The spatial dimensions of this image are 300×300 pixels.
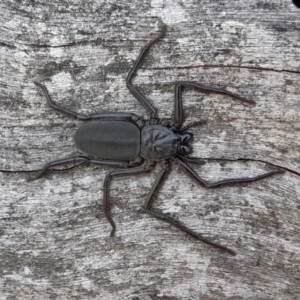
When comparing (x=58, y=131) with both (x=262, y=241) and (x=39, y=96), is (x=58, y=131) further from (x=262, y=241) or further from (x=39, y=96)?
(x=262, y=241)

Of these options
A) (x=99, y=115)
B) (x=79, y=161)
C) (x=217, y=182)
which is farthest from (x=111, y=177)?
(x=217, y=182)

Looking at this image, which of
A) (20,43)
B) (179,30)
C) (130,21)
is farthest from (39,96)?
(179,30)

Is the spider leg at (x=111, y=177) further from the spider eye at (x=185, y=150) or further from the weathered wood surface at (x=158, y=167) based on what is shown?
the spider eye at (x=185, y=150)

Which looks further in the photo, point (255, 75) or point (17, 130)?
point (17, 130)

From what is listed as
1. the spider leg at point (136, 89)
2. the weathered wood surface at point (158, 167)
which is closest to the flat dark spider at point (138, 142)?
the spider leg at point (136, 89)

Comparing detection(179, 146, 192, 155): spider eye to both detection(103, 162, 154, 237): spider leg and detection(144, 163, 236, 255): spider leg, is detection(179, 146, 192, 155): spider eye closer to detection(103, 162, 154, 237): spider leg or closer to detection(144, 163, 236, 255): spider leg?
detection(144, 163, 236, 255): spider leg

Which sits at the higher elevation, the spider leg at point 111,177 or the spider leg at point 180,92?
the spider leg at point 180,92
